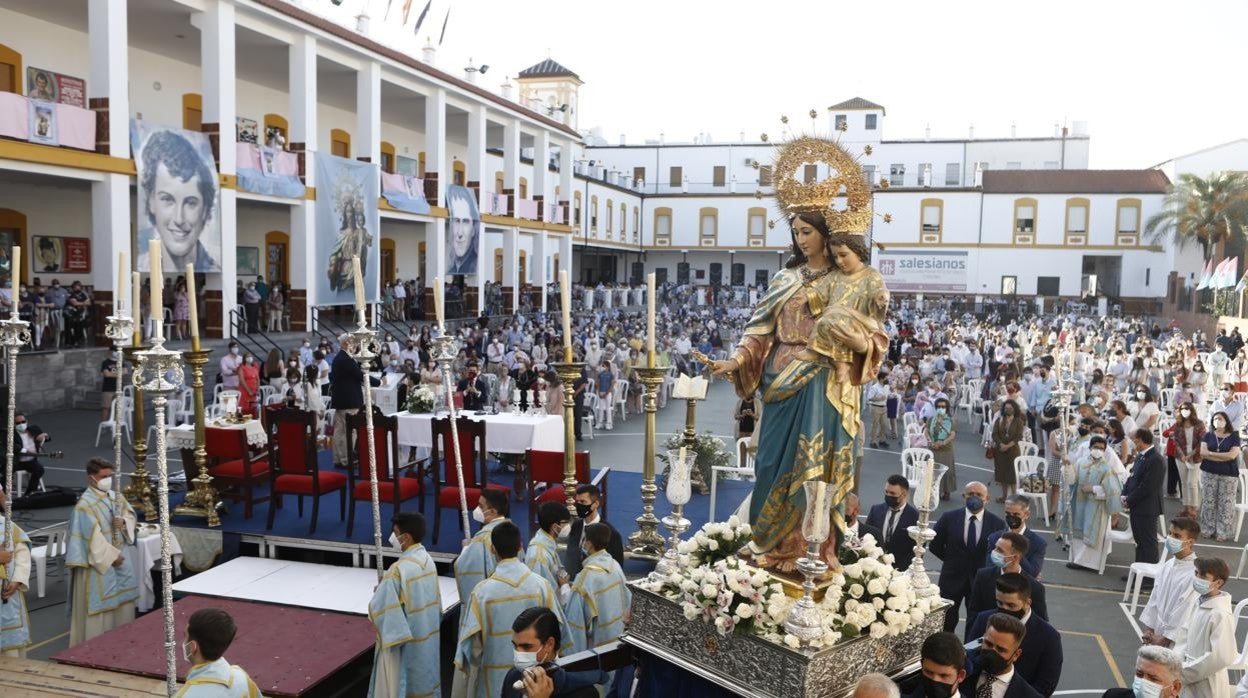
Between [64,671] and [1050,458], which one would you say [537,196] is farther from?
[64,671]

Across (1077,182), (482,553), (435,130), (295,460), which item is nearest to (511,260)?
(435,130)

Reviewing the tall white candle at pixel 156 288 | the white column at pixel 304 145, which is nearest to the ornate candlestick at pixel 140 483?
the tall white candle at pixel 156 288

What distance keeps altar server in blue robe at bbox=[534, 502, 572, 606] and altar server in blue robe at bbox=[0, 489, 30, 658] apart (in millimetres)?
3766

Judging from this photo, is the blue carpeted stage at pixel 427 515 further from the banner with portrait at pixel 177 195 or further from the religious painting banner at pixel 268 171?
the religious painting banner at pixel 268 171

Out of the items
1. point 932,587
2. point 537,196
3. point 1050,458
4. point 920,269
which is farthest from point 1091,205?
point 932,587

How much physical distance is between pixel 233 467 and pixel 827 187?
7.05m

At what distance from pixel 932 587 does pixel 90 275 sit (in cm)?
2050

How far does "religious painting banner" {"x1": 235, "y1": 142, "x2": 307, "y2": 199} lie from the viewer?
1941 centimetres

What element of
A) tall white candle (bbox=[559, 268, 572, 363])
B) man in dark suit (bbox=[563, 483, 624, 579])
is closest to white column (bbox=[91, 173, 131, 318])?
tall white candle (bbox=[559, 268, 572, 363])

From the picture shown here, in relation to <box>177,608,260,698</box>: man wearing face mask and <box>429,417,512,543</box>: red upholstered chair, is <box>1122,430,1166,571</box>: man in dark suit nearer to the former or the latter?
<box>429,417,512,543</box>: red upholstered chair

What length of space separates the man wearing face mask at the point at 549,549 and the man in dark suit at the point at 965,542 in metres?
2.83

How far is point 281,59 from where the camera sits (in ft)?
72.8

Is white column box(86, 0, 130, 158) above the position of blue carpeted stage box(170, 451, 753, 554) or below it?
above

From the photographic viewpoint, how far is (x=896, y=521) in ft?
23.5
